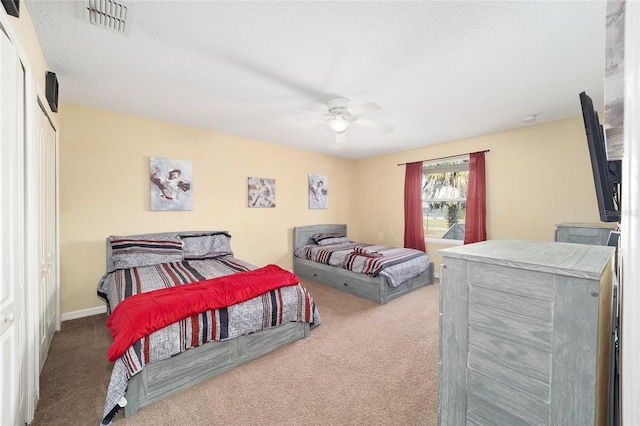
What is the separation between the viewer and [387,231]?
5.60 m

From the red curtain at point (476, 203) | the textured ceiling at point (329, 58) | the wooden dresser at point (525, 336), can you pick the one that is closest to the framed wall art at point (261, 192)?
the textured ceiling at point (329, 58)

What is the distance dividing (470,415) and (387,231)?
4.53 m

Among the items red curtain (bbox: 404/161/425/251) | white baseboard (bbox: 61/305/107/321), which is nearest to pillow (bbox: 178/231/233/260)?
Result: white baseboard (bbox: 61/305/107/321)

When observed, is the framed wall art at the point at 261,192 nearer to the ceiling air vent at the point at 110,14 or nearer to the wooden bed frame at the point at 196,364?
the wooden bed frame at the point at 196,364

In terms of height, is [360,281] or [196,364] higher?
[360,281]

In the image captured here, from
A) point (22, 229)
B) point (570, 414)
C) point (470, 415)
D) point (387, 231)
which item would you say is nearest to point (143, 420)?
point (22, 229)

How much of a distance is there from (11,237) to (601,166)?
266cm

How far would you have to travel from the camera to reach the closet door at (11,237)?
3.97ft

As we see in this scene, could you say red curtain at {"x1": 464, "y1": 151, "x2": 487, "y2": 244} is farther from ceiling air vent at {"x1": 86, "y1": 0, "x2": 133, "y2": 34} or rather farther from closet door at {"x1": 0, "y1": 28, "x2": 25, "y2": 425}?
closet door at {"x1": 0, "y1": 28, "x2": 25, "y2": 425}

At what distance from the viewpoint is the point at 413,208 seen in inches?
199

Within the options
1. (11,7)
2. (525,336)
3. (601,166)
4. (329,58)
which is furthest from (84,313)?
(601,166)

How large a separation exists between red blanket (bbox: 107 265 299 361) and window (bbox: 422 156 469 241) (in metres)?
3.51

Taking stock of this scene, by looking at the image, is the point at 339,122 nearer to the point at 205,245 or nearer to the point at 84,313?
the point at 205,245

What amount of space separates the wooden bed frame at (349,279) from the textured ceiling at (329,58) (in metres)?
2.19
